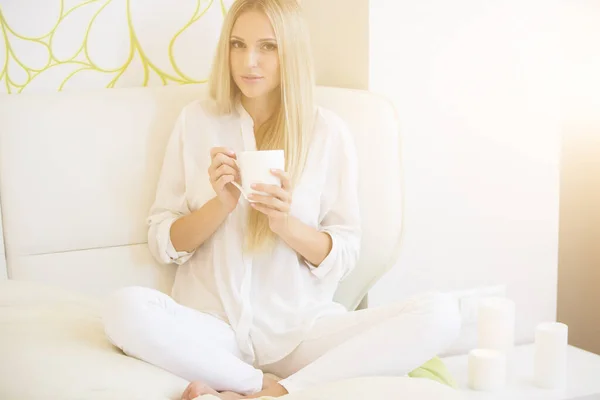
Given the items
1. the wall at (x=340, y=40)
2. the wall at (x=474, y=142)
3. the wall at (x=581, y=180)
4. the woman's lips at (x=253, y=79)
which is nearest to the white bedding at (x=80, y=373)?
the woman's lips at (x=253, y=79)

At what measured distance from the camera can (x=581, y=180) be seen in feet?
9.02

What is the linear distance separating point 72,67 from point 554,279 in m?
1.48

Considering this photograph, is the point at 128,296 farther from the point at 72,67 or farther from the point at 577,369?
the point at 577,369

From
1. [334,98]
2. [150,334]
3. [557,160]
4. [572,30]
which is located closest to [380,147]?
[334,98]

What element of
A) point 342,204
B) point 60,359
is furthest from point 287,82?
point 60,359

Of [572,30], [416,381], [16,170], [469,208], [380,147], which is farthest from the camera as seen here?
[572,30]

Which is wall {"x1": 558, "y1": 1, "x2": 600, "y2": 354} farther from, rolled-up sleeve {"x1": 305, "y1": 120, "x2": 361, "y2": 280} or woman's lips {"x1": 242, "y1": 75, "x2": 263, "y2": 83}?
woman's lips {"x1": 242, "y1": 75, "x2": 263, "y2": 83}

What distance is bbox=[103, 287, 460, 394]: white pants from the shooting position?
1615 mm

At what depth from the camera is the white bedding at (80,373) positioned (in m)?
1.44

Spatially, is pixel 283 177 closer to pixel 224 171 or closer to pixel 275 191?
pixel 275 191

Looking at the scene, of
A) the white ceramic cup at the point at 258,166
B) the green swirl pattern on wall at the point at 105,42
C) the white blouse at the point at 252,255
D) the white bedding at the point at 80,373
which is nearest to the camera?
the white bedding at the point at 80,373

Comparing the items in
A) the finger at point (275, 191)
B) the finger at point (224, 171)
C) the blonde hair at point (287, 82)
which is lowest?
the finger at point (275, 191)

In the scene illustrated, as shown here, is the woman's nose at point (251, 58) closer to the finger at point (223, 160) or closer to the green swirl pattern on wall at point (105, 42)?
the finger at point (223, 160)

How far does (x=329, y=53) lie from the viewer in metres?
2.39
